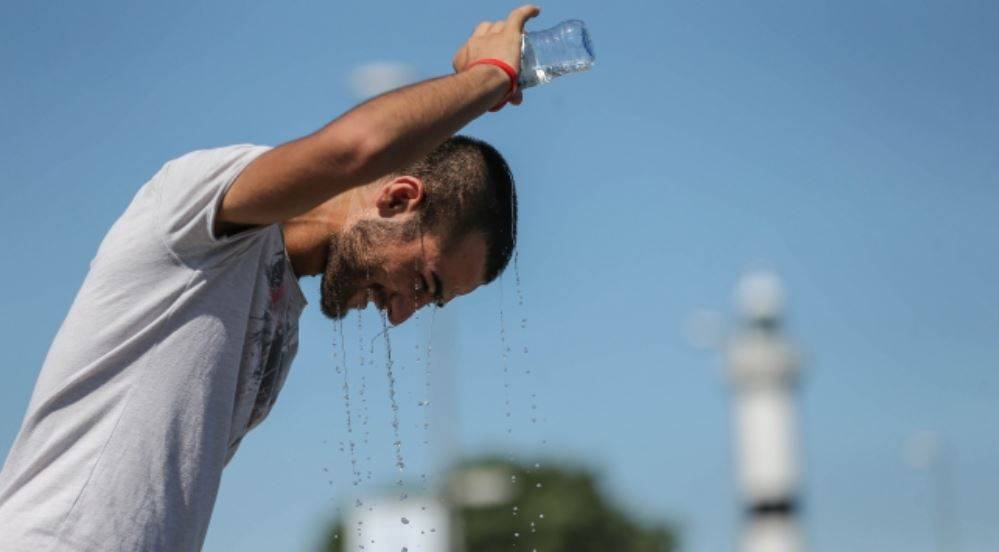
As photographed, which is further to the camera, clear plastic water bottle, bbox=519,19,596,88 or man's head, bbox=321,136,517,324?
man's head, bbox=321,136,517,324

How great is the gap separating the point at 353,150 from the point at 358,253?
0.82 metres

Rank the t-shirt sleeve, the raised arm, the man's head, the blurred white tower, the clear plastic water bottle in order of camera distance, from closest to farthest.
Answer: the raised arm < the t-shirt sleeve < the clear plastic water bottle < the man's head < the blurred white tower

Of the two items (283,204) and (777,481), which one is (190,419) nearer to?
(283,204)

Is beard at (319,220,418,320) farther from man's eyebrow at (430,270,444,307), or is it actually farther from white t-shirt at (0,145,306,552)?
white t-shirt at (0,145,306,552)

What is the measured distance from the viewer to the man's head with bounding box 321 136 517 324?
4.72 meters

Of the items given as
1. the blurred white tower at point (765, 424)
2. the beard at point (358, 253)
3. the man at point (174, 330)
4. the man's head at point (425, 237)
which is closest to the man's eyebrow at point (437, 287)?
the man's head at point (425, 237)

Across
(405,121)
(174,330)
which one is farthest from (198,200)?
(405,121)

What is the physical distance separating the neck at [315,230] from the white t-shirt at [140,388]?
0.35 metres

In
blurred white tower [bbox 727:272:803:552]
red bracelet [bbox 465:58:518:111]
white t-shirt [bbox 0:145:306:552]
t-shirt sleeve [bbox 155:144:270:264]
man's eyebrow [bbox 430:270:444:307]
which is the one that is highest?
blurred white tower [bbox 727:272:803:552]

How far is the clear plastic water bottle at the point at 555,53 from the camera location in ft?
15.1

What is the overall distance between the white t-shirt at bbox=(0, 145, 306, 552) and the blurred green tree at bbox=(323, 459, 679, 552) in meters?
64.6

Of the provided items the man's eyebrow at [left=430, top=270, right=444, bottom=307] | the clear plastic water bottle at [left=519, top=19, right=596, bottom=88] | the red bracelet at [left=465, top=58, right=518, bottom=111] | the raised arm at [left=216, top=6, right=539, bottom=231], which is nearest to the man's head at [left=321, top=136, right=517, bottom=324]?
the man's eyebrow at [left=430, top=270, right=444, bottom=307]

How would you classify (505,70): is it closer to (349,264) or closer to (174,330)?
(349,264)

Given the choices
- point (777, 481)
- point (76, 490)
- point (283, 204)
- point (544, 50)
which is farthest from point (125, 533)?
point (777, 481)
